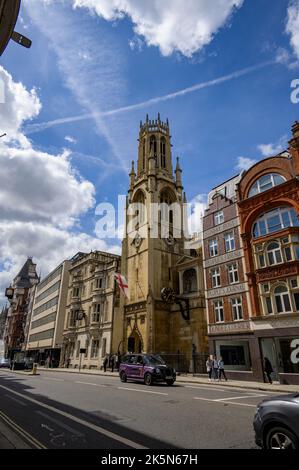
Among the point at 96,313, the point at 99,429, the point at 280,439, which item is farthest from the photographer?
the point at 96,313

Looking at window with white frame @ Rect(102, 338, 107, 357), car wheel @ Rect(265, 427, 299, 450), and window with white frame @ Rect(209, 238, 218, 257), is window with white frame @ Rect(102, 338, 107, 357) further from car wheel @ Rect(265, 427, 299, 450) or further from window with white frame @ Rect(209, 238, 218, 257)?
car wheel @ Rect(265, 427, 299, 450)

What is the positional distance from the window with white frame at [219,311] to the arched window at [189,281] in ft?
31.3

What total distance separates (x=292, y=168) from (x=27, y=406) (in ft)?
73.9

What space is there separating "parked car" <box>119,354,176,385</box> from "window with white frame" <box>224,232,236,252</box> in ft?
38.9

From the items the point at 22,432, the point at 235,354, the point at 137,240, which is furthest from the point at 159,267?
the point at 22,432

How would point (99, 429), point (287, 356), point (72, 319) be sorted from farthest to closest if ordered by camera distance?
point (72, 319)
point (287, 356)
point (99, 429)

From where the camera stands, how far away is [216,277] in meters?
27.6

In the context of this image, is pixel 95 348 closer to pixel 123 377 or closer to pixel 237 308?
pixel 123 377

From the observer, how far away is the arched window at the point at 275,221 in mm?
22391

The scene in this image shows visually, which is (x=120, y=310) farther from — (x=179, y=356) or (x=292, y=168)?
(x=292, y=168)

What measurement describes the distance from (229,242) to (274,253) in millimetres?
4860

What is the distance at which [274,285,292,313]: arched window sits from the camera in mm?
21359

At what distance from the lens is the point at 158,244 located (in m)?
40.5
